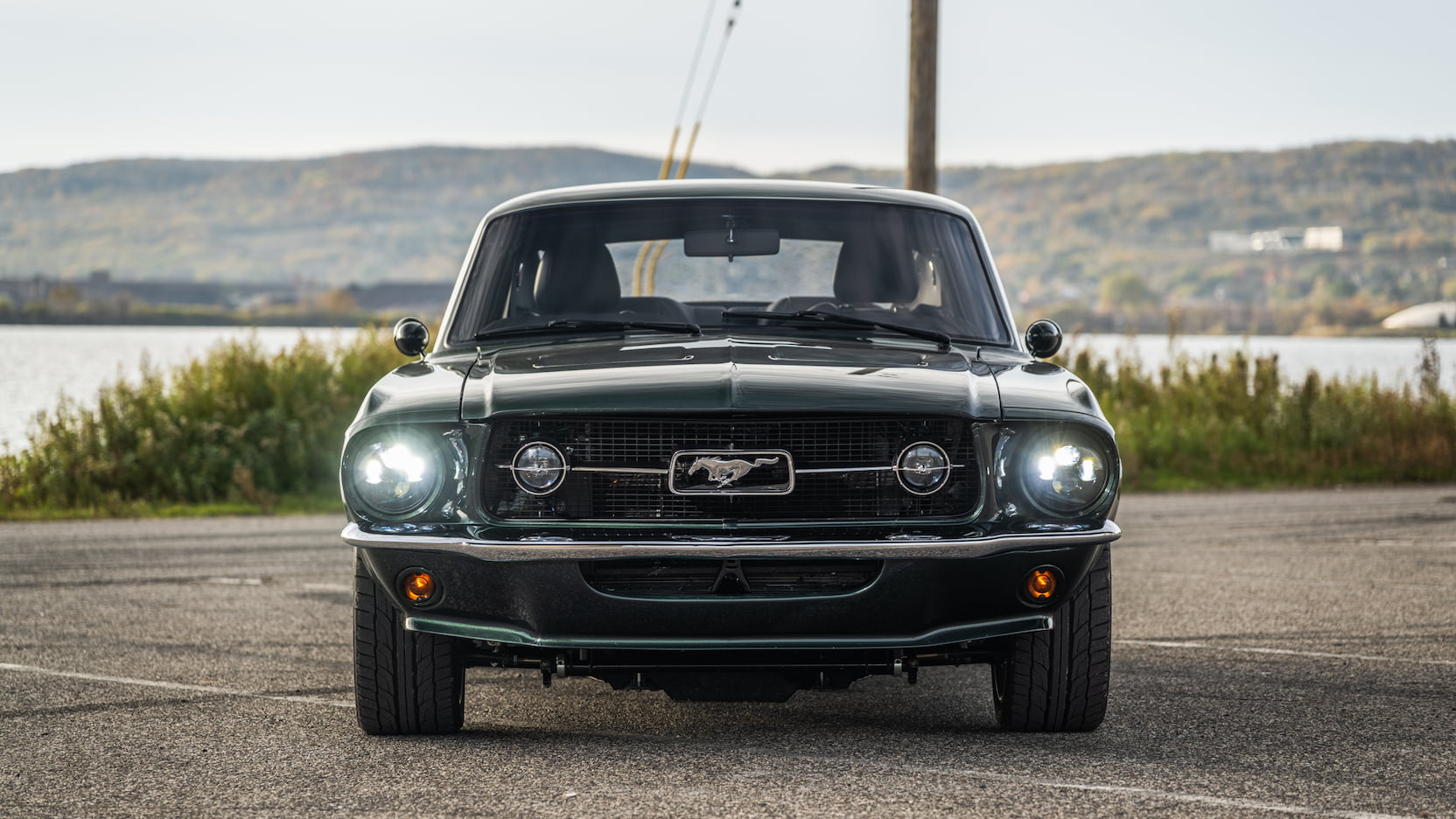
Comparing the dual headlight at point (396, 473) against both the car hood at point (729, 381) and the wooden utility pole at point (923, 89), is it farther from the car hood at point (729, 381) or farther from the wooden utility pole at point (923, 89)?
the wooden utility pole at point (923, 89)

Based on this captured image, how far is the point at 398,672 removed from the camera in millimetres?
4520

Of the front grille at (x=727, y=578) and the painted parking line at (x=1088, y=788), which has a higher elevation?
the front grille at (x=727, y=578)

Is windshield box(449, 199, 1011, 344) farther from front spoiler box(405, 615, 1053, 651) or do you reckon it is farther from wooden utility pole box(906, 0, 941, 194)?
wooden utility pole box(906, 0, 941, 194)

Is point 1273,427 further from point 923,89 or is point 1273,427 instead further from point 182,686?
point 182,686

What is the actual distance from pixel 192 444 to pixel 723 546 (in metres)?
12.6

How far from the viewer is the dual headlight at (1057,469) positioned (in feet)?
14.0

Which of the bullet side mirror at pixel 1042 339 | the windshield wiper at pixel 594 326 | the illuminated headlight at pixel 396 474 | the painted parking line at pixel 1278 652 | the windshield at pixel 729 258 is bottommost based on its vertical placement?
the painted parking line at pixel 1278 652

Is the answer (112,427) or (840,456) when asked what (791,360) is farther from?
(112,427)

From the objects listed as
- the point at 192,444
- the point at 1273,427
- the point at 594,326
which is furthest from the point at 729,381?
the point at 1273,427

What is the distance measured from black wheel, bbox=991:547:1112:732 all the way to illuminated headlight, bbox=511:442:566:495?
4.62ft

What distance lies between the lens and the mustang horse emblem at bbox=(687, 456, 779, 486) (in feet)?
13.6

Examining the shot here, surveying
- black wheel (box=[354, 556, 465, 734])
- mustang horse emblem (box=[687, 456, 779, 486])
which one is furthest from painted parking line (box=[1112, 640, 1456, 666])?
black wheel (box=[354, 556, 465, 734])

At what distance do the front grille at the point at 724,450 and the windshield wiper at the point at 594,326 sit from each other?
93 centimetres

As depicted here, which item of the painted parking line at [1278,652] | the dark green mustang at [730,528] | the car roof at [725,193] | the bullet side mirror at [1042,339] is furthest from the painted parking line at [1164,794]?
the painted parking line at [1278,652]
